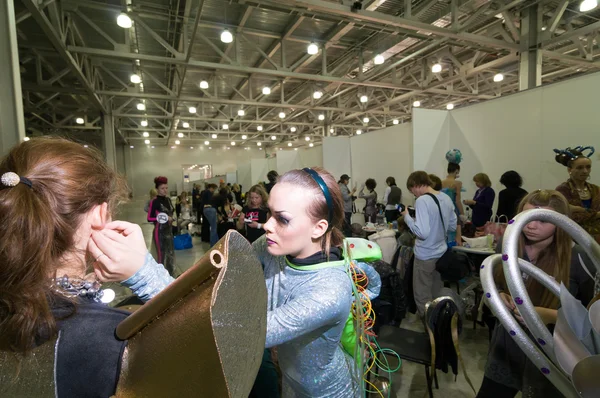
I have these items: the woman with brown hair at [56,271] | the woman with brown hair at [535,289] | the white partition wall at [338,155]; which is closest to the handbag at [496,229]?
the woman with brown hair at [535,289]

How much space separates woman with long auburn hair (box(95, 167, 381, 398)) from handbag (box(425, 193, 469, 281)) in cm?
201

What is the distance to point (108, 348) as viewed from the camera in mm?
412

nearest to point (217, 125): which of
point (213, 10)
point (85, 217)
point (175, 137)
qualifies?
point (175, 137)

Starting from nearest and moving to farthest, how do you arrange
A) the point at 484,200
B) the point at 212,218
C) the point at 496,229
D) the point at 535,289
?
the point at 535,289 → the point at 496,229 → the point at 484,200 → the point at 212,218

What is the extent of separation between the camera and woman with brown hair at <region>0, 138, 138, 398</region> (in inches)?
16.2

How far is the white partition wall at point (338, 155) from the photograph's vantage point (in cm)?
795

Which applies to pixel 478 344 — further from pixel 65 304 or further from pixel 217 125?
pixel 217 125

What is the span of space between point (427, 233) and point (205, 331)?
2.75 m

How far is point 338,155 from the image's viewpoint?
317 inches

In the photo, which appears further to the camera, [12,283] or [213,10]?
[213,10]

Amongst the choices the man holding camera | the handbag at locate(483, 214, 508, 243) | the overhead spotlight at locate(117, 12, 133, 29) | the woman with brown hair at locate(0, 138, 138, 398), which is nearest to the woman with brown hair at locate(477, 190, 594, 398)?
the man holding camera

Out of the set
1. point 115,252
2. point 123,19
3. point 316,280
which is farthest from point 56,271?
point 123,19

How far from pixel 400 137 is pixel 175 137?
49.8 ft

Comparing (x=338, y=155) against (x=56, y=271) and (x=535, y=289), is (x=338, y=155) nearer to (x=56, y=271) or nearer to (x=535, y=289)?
(x=535, y=289)
